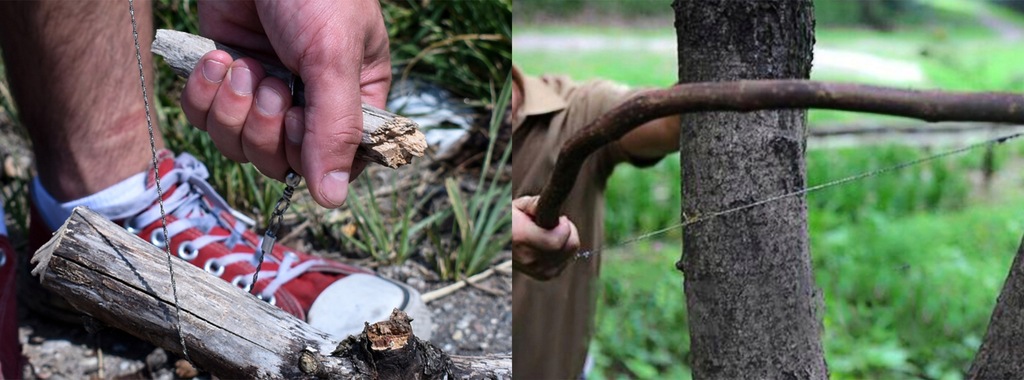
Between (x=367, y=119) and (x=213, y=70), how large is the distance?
0.16m

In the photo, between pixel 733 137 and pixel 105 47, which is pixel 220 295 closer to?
pixel 733 137

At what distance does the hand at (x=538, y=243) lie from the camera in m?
0.81

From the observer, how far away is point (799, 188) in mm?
738

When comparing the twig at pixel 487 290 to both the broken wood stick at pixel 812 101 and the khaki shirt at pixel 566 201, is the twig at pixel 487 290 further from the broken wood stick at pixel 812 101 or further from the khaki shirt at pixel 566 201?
the broken wood stick at pixel 812 101

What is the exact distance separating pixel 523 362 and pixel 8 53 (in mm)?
1073

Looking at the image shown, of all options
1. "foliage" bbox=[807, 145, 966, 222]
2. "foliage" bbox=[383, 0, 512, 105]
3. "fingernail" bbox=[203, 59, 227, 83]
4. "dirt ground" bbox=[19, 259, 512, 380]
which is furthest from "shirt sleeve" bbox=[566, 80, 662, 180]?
"foliage" bbox=[807, 145, 966, 222]

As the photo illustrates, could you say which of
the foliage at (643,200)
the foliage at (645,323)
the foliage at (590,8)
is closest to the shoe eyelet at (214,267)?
the foliage at (590,8)

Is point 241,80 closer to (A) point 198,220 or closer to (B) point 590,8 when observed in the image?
(A) point 198,220

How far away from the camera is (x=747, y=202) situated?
28.7 inches

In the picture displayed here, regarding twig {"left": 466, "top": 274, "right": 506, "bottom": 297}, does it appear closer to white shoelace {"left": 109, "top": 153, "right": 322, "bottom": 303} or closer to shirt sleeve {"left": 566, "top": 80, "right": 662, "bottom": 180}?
white shoelace {"left": 109, "top": 153, "right": 322, "bottom": 303}

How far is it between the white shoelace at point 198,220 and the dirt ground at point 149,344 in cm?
19

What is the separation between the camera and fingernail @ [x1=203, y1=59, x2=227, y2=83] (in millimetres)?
847

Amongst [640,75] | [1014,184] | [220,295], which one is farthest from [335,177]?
[1014,184]

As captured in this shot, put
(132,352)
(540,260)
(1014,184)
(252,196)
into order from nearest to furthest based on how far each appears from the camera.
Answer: (540,260) < (132,352) < (252,196) < (1014,184)
